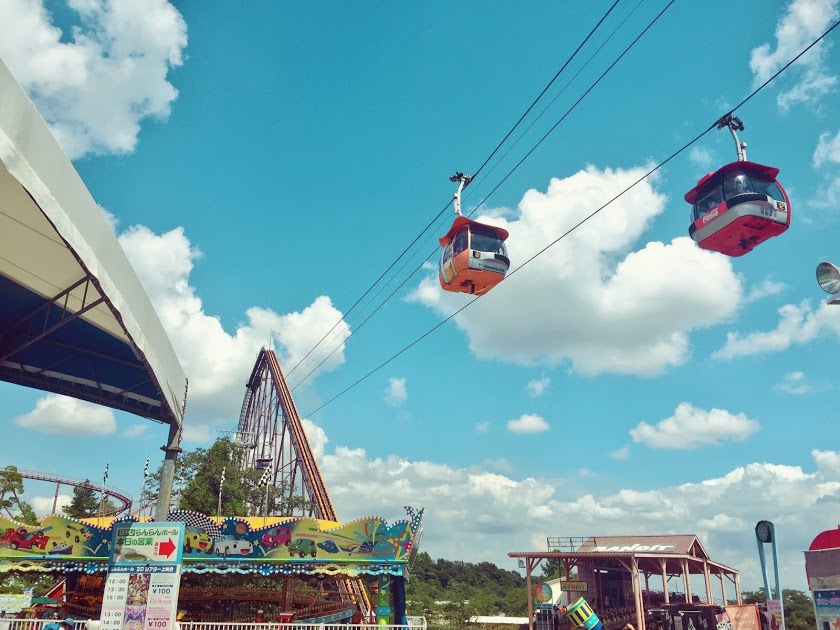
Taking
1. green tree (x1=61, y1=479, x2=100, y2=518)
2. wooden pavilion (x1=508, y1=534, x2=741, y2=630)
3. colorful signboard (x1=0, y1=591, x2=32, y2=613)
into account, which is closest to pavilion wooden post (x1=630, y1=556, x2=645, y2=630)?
wooden pavilion (x1=508, y1=534, x2=741, y2=630)

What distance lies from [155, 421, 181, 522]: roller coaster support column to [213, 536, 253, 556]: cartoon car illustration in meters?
4.92

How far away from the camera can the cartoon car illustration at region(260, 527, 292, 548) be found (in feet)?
64.4

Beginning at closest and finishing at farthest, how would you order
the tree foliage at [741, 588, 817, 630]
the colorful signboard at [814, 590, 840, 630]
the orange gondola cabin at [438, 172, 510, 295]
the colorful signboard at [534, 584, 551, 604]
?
the colorful signboard at [814, 590, 840, 630] → the orange gondola cabin at [438, 172, 510, 295] → the colorful signboard at [534, 584, 551, 604] → the tree foliage at [741, 588, 817, 630]

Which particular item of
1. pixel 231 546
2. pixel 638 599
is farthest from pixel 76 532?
pixel 638 599

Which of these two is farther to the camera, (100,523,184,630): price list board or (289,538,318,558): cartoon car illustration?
(289,538,318,558): cartoon car illustration

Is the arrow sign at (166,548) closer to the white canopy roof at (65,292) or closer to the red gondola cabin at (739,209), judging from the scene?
the white canopy roof at (65,292)

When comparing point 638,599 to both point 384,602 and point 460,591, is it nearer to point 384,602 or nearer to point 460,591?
point 384,602

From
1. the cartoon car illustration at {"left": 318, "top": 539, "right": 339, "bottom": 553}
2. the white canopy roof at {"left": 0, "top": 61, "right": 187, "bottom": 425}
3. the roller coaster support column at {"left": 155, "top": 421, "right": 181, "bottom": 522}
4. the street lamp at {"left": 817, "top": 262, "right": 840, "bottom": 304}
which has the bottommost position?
the cartoon car illustration at {"left": 318, "top": 539, "right": 339, "bottom": 553}

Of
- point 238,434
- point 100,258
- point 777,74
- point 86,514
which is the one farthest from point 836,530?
point 86,514

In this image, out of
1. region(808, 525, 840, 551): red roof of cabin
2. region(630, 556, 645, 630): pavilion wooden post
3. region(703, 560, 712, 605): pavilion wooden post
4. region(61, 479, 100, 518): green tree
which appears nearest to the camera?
region(808, 525, 840, 551): red roof of cabin

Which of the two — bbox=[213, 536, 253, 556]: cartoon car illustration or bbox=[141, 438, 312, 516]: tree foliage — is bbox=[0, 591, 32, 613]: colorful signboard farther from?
bbox=[141, 438, 312, 516]: tree foliage

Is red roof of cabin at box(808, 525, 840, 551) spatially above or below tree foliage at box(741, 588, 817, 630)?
above

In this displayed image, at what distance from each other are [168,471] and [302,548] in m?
Answer: 6.41

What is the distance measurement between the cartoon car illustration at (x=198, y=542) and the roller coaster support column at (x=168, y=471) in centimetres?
493
